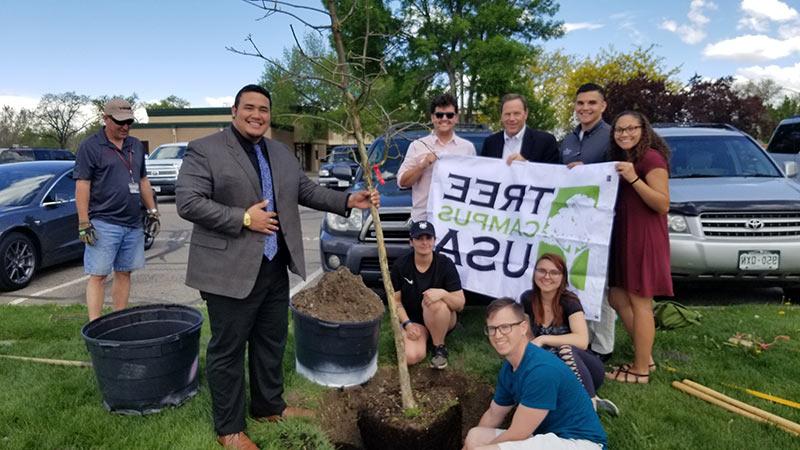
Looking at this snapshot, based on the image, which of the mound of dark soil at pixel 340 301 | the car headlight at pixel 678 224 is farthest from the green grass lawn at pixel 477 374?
the car headlight at pixel 678 224

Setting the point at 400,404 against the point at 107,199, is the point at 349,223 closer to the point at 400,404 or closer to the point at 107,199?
the point at 107,199

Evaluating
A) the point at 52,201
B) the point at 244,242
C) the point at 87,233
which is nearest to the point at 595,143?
the point at 244,242

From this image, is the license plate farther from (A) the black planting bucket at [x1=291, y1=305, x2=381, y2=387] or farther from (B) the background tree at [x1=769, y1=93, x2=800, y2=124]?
(B) the background tree at [x1=769, y1=93, x2=800, y2=124]

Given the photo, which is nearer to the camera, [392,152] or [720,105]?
[392,152]

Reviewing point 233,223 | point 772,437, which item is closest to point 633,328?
point 772,437

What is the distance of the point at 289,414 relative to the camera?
3.33 meters

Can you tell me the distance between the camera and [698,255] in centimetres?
509

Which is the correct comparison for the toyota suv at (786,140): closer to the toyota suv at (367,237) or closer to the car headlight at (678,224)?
the car headlight at (678,224)

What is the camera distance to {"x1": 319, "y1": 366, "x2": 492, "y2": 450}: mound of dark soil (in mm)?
3086

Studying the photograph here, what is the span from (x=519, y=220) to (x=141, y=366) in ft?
9.70

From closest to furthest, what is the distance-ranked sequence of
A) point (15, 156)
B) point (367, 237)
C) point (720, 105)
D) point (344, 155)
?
point (367, 237) → point (344, 155) → point (15, 156) → point (720, 105)

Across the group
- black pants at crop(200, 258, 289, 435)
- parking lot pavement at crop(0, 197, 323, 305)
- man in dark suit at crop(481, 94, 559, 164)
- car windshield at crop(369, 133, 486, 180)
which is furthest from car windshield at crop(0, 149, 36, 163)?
man in dark suit at crop(481, 94, 559, 164)

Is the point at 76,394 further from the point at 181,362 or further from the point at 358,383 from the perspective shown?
the point at 358,383

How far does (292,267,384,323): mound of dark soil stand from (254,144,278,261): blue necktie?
889 millimetres
